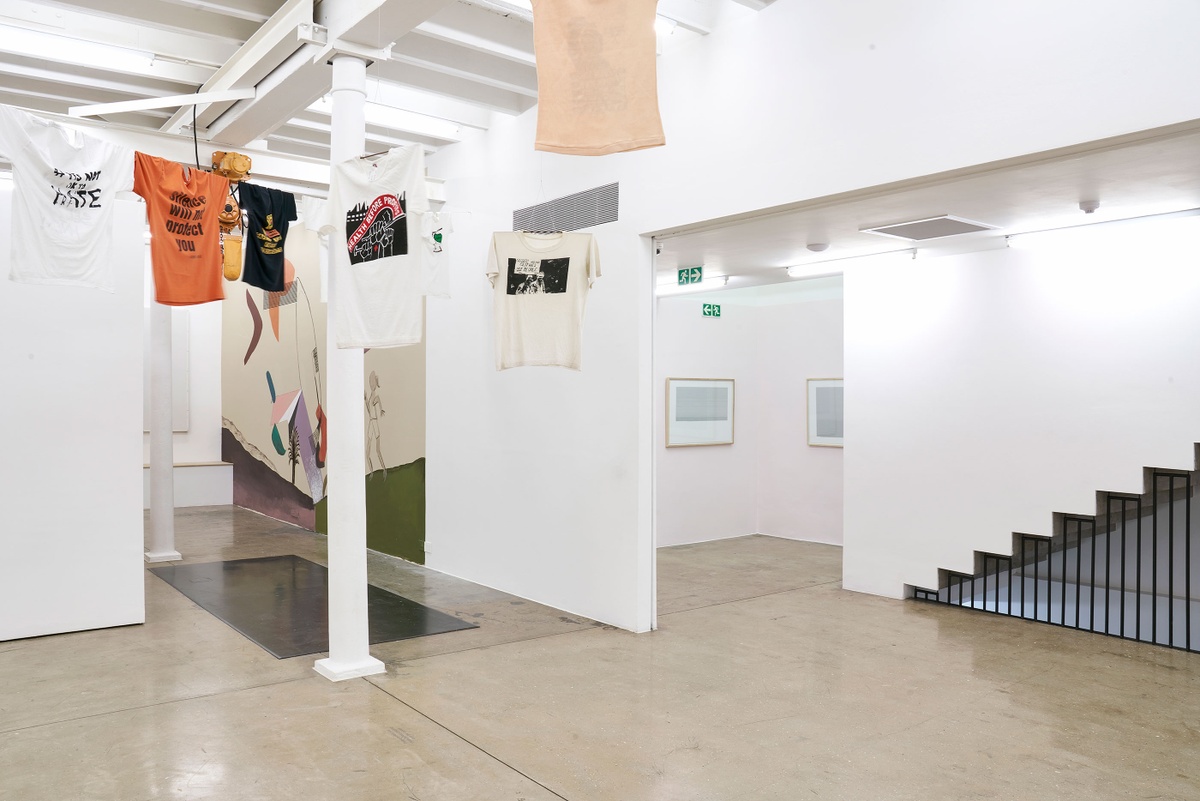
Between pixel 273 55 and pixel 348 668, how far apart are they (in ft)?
12.6

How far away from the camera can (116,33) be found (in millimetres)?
5836

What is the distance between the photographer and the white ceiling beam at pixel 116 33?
5.45m

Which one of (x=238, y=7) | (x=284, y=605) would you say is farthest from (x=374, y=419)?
(x=238, y=7)

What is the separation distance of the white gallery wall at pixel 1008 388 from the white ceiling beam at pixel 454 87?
325 centimetres

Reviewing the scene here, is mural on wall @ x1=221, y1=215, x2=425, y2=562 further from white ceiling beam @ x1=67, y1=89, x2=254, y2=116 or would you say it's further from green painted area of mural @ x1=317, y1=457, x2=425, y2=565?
white ceiling beam @ x1=67, y1=89, x2=254, y2=116

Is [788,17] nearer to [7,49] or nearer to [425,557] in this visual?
[7,49]

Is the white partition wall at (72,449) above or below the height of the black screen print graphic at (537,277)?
below

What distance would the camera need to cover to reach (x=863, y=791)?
352cm

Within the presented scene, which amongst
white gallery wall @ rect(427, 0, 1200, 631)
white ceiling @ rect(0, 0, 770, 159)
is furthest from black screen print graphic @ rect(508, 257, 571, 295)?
white ceiling @ rect(0, 0, 770, 159)

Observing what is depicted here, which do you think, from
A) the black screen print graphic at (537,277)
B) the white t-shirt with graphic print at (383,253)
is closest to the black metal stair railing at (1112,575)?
the black screen print graphic at (537,277)

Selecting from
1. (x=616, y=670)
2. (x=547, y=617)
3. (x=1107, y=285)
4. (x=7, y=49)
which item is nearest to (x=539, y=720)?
(x=616, y=670)

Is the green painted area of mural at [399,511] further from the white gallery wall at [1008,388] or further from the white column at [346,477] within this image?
the white gallery wall at [1008,388]

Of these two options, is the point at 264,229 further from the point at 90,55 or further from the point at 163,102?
the point at 90,55

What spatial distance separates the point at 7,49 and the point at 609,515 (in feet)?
16.6
